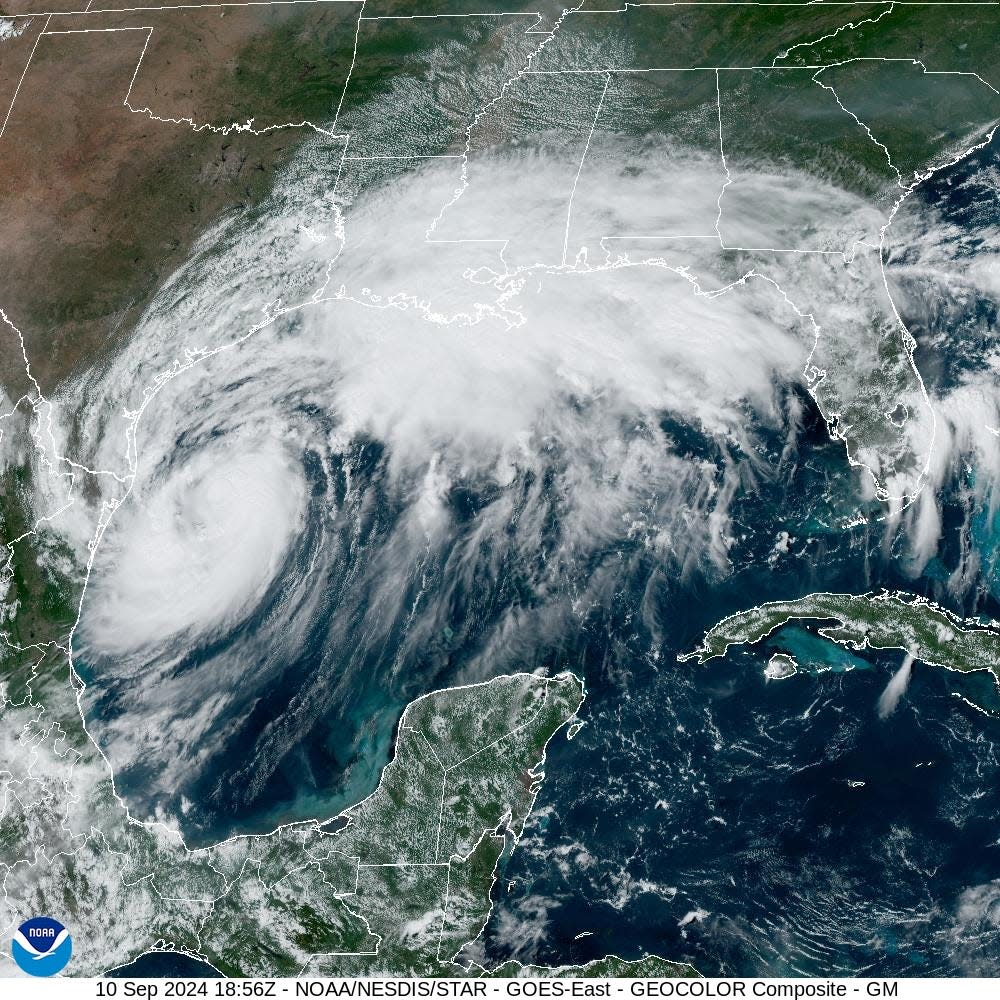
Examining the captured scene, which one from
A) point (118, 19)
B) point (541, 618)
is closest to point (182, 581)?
point (541, 618)

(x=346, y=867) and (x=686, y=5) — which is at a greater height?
(x=686, y=5)

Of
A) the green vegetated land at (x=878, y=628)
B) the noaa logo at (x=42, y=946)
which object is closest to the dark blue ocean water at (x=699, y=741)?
the green vegetated land at (x=878, y=628)

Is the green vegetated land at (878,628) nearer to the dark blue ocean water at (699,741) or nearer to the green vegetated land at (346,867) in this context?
the dark blue ocean water at (699,741)

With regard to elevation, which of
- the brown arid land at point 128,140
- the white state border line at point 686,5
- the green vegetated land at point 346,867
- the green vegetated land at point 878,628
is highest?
the white state border line at point 686,5

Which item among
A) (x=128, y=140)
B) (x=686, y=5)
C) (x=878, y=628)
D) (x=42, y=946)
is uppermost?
(x=686, y=5)

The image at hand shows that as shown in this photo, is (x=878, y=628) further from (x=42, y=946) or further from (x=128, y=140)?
(x=128, y=140)

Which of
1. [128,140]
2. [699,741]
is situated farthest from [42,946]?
[128,140]
